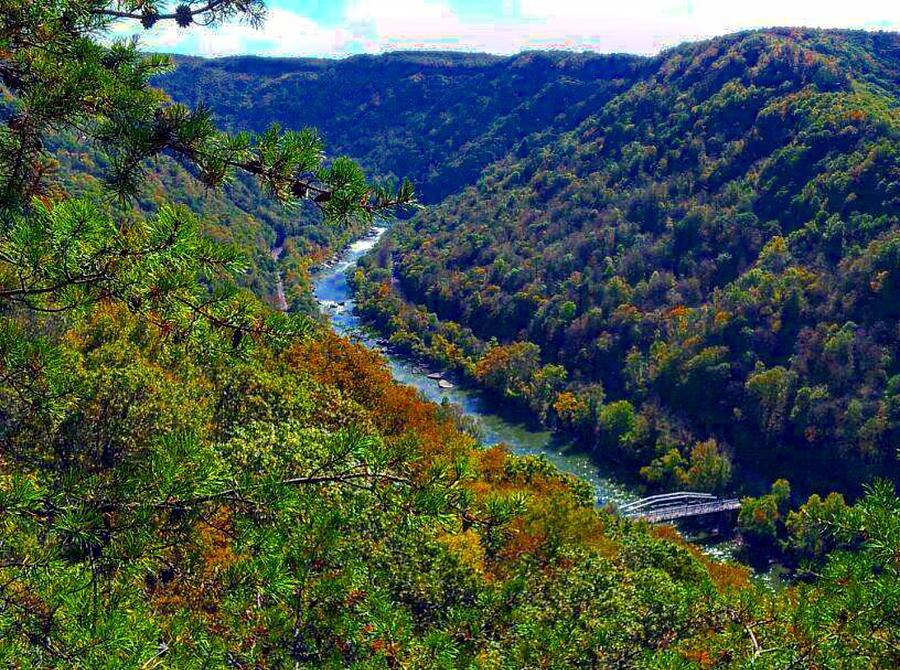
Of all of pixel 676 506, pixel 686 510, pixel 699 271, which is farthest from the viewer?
pixel 699 271

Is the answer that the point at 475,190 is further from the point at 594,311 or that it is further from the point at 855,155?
the point at 855,155

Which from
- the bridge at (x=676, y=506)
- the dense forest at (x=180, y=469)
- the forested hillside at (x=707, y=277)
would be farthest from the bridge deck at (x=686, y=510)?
the dense forest at (x=180, y=469)

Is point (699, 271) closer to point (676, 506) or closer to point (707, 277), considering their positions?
point (707, 277)

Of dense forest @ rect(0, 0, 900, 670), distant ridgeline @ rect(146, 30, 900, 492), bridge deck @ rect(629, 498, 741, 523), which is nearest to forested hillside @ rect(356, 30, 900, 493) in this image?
distant ridgeline @ rect(146, 30, 900, 492)

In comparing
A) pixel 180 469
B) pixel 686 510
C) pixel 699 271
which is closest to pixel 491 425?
pixel 686 510

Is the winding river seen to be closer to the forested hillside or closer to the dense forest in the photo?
the forested hillside

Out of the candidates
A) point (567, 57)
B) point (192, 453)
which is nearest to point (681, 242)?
point (192, 453)

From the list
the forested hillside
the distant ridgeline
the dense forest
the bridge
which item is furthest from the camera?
the distant ridgeline
